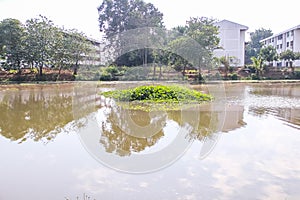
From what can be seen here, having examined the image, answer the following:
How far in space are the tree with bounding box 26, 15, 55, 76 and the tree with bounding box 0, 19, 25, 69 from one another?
1.93 feet

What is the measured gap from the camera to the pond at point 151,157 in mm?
4109

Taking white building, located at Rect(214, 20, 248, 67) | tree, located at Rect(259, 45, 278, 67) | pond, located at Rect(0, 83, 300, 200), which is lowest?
pond, located at Rect(0, 83, 300, 200)

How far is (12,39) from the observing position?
25.8m

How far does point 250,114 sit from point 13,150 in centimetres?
705

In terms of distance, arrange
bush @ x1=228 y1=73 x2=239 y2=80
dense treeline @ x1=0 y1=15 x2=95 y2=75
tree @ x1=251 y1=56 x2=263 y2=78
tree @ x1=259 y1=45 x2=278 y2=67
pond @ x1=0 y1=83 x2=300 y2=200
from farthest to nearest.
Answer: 1. tree @ x1=259 y1=45 x2=278 y2=67
2. tree @ x1=251 y1=56 x2=263 y2=78
3. bush @ x1=228 y1=73 x2=239 y2=80
4. dense treeline @ x1=0 y1=15 x2=95 y2=75
5. pond @ x1=0 y1=83 x2=300 y2=200

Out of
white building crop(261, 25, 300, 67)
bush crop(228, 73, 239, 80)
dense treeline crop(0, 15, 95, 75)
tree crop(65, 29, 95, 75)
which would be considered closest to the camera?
dense treeline crop(0, 15, 95, 75)

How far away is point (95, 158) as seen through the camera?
5496 millimetres

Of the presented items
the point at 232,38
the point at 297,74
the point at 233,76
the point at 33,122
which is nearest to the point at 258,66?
the point at 233,76

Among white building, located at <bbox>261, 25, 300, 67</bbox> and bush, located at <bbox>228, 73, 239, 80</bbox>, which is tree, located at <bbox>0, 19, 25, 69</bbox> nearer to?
bush, located at <bbox>228, 73, 239, 80</bbox>

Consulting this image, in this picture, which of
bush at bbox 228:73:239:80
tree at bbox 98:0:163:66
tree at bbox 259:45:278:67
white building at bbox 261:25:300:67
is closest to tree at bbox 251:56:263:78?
tree at bbox 259:45:278:67

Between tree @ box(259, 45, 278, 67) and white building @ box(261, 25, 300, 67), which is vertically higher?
white building @ box(261, 25, 300, 67)

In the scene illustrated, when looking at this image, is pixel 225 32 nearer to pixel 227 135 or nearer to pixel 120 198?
pixel 227 135

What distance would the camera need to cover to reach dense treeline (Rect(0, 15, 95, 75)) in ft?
84.3

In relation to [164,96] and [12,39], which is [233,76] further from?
[12,39]
